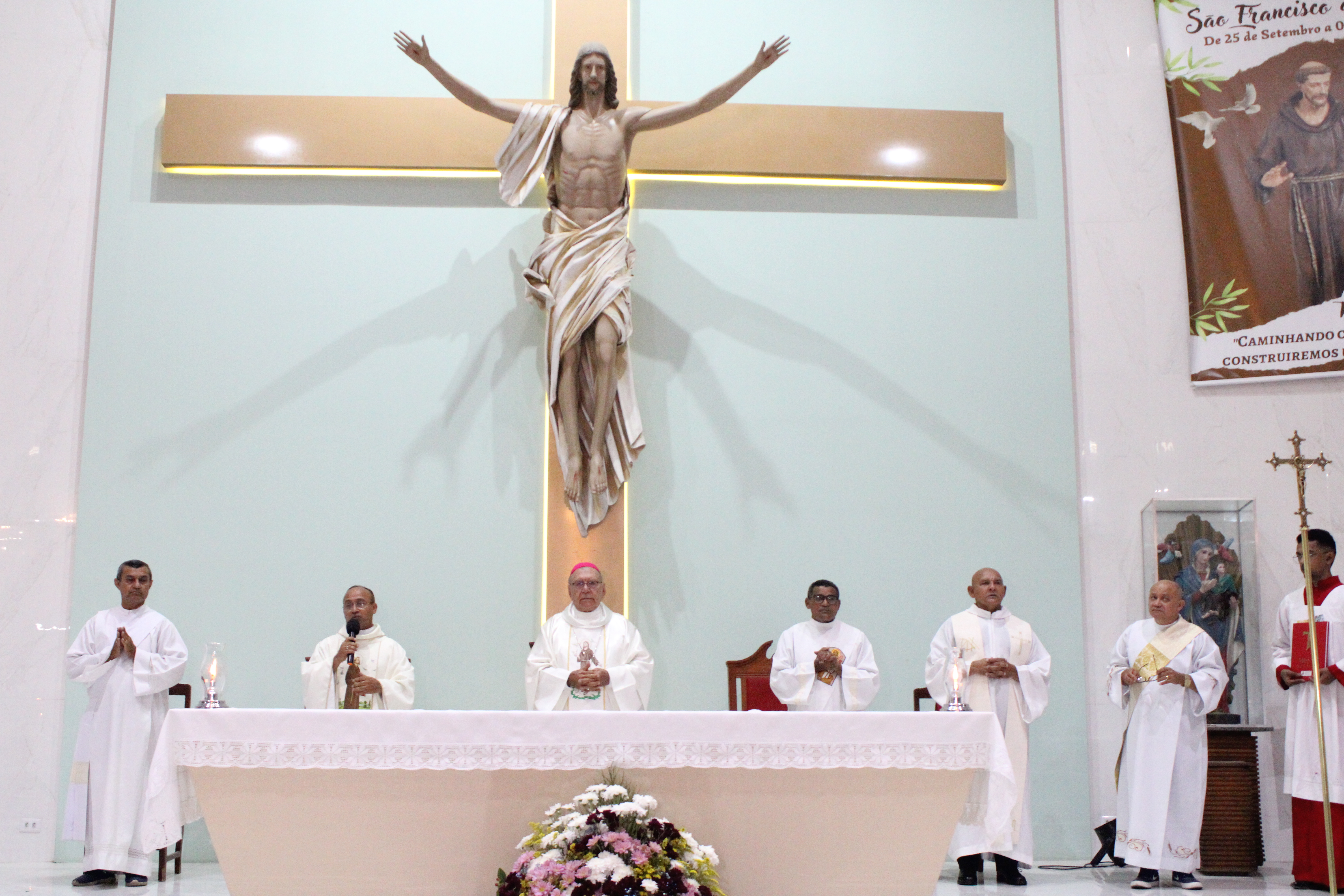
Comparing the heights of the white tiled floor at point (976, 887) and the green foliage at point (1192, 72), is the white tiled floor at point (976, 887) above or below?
below

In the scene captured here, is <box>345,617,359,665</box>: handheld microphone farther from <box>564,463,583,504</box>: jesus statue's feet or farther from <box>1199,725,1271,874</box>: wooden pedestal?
<box>1199,725,1271,874</box>: wooden pedestal

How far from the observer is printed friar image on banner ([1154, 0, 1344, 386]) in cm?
752

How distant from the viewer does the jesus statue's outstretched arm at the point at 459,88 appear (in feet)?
20.9

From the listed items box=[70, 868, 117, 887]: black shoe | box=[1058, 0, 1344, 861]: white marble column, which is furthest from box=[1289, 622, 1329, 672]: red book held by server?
box=[70, 868, 117, 887]: black shoe

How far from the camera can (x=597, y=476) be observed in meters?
7.01

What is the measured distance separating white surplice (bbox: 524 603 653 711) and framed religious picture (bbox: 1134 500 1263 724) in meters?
2.86

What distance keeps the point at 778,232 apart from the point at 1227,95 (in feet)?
9.03

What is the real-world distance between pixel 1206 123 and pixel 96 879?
23.4 ft

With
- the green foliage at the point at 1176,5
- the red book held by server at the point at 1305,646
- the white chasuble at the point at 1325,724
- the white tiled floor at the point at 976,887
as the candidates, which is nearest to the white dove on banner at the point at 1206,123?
the green foliage at the point at 1176,5

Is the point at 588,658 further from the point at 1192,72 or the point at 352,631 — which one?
the point at 1192,72

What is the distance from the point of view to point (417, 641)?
7.13 metres

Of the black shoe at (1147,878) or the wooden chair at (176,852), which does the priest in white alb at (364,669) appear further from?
the black shoe at (1147,878)

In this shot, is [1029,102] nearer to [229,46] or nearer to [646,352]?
[646,352]

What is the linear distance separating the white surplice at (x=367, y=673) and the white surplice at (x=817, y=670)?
5.90 ft
